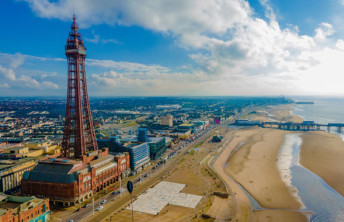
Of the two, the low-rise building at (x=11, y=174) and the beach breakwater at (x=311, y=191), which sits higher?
the low-rise building at (x=11, y=174)

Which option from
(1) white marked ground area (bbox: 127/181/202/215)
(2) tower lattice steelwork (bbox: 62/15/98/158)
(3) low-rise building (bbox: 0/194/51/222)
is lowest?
(1) white marked ground area (bbox: 127/181/202/215)

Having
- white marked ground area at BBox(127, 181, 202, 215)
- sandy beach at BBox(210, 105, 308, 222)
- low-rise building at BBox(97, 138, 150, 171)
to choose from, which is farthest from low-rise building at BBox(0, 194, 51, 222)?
sandy beach at BBox(210, 105, 308, 222)

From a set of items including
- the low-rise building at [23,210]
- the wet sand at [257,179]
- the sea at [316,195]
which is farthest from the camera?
the wet sand at [257,179]

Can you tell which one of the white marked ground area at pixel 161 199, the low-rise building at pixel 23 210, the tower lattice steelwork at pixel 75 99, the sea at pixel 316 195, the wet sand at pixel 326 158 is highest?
the tower lattice steelwork at pixel 75 99

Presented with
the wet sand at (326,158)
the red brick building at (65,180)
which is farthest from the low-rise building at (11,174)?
the wet sand at (326,158)

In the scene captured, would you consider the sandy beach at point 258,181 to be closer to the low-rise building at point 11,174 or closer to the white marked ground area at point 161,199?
the white marked ground area at point 161,199

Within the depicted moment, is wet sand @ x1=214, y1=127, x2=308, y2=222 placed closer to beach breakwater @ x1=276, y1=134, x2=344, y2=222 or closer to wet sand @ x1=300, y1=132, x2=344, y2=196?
beach breakwater @ x1=276, y1=134, x2=344, y2=222

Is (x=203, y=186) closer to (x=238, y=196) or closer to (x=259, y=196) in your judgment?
(x=238, y=196)
